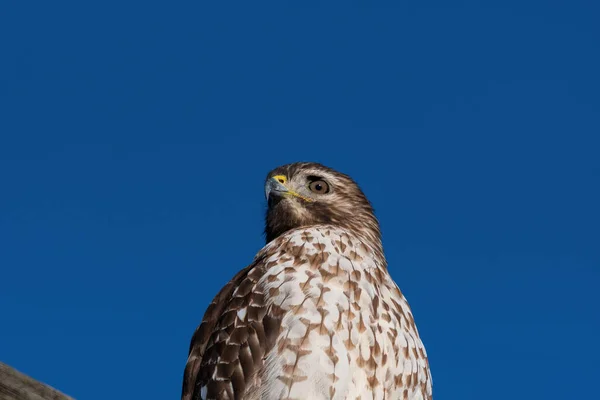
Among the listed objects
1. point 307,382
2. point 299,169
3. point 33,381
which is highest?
point 299,169

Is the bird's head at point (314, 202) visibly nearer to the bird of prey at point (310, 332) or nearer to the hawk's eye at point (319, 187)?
the hawk's eye at point (319, 187)

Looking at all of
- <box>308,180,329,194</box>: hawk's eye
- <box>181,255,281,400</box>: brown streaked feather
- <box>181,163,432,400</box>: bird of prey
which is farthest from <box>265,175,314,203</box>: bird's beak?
<box>181,255,281,400</box>: brown streaked feather

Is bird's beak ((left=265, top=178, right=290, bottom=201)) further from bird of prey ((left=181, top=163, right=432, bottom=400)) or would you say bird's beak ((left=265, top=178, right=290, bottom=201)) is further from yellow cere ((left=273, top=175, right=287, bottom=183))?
bird of prey ((left=181, top=163, right=432, bottom=400))

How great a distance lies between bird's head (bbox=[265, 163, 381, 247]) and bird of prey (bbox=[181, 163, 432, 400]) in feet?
1.76

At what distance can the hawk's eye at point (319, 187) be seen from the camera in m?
6.40

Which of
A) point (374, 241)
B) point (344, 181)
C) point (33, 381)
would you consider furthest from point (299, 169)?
point (33, 381)

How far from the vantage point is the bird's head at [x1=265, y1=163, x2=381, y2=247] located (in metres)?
6.25

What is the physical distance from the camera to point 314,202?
631 cm

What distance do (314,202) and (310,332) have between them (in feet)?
6.28

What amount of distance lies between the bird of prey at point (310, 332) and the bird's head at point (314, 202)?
54 cm

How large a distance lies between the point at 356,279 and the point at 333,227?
86 cm

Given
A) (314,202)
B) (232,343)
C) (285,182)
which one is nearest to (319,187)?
(314,202)

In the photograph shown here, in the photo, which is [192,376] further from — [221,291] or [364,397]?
[364,397]

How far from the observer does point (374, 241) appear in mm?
6277
